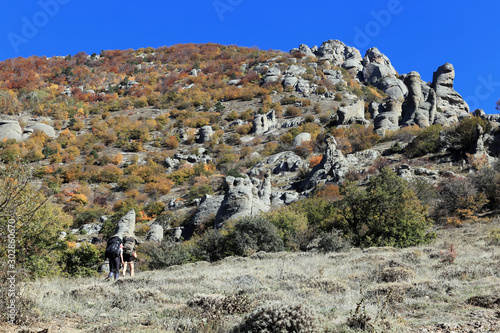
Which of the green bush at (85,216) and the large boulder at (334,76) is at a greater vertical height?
the large boulder at (334,76)

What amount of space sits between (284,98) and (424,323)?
68.1 metres

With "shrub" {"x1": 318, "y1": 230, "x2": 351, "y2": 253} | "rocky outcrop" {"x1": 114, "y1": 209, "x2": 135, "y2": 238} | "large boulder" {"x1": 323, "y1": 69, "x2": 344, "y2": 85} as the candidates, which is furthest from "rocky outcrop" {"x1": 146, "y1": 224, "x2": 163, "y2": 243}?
"large boulder" {"x1": 323, "y1": 69, "x2": 344, "y2": 85}

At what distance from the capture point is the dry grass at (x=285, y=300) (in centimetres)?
551

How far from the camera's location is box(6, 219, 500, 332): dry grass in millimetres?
5512

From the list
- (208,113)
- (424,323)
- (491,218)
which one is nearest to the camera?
(424,323)

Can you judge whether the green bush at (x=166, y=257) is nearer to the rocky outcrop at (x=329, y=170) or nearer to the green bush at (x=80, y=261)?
the green bush at (x=80, y=261)

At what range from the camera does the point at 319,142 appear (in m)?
49.0

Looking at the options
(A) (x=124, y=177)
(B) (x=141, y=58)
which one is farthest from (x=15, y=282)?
(B) (x=141, y=58)

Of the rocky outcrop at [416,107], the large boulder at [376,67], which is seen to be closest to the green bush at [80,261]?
the rocky outcrop at [416,107]

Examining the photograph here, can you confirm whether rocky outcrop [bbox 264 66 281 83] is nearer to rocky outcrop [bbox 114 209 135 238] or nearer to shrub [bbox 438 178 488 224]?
shrub [bbox 438 178 488 224]

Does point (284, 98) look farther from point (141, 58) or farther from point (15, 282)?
point (15, 282)

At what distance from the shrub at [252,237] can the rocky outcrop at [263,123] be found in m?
39.3

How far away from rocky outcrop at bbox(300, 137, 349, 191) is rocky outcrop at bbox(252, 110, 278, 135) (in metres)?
24.8

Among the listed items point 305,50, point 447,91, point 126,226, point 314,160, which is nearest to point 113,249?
point 126,226
